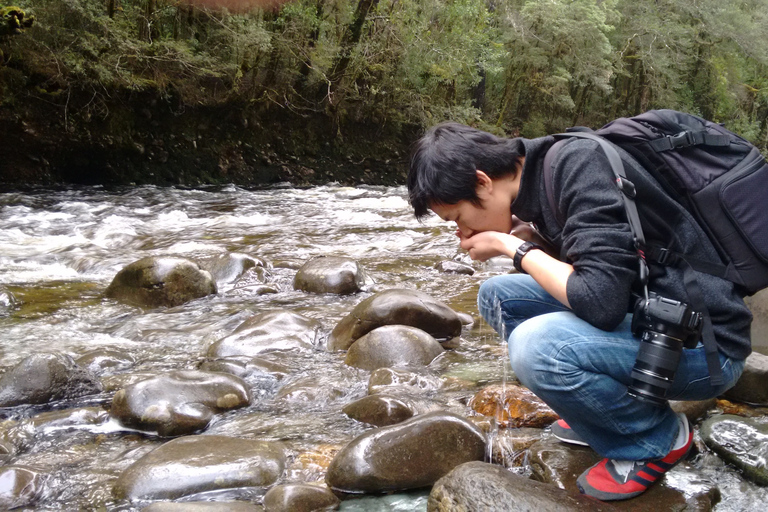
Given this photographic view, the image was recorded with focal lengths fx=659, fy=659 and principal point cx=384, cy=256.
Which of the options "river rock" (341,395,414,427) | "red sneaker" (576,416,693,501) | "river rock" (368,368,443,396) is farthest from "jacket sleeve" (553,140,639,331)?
"river rock" (368,368,443,396)

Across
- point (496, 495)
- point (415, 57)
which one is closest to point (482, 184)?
point (496, 495)

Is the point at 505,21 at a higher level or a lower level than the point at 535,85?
higher

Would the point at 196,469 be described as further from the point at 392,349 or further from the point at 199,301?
the point at 199,301

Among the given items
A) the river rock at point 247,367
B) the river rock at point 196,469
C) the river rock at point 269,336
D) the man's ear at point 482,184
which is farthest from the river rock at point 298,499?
the river rock at point 269,336

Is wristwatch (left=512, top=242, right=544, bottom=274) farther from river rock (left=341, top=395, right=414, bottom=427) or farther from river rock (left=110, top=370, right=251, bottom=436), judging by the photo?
river rock (left=110, top=370, right=251, bottom=436)

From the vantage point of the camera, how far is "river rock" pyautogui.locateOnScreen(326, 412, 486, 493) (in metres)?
2.46

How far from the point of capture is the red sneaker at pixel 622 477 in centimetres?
216

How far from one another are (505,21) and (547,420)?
1798cm

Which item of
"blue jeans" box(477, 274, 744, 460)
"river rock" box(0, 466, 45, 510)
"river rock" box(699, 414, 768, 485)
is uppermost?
"blue jeans" box(477, 274, 744, 460)

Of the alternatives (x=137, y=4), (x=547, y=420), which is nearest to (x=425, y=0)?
(x=137, y=4)

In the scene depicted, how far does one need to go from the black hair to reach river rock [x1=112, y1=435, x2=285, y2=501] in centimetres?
124

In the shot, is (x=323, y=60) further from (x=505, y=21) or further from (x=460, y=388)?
Result: (x=460, y=388)

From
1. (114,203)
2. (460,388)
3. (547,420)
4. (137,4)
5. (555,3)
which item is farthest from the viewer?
(555,3)

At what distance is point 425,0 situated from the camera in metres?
15.2
